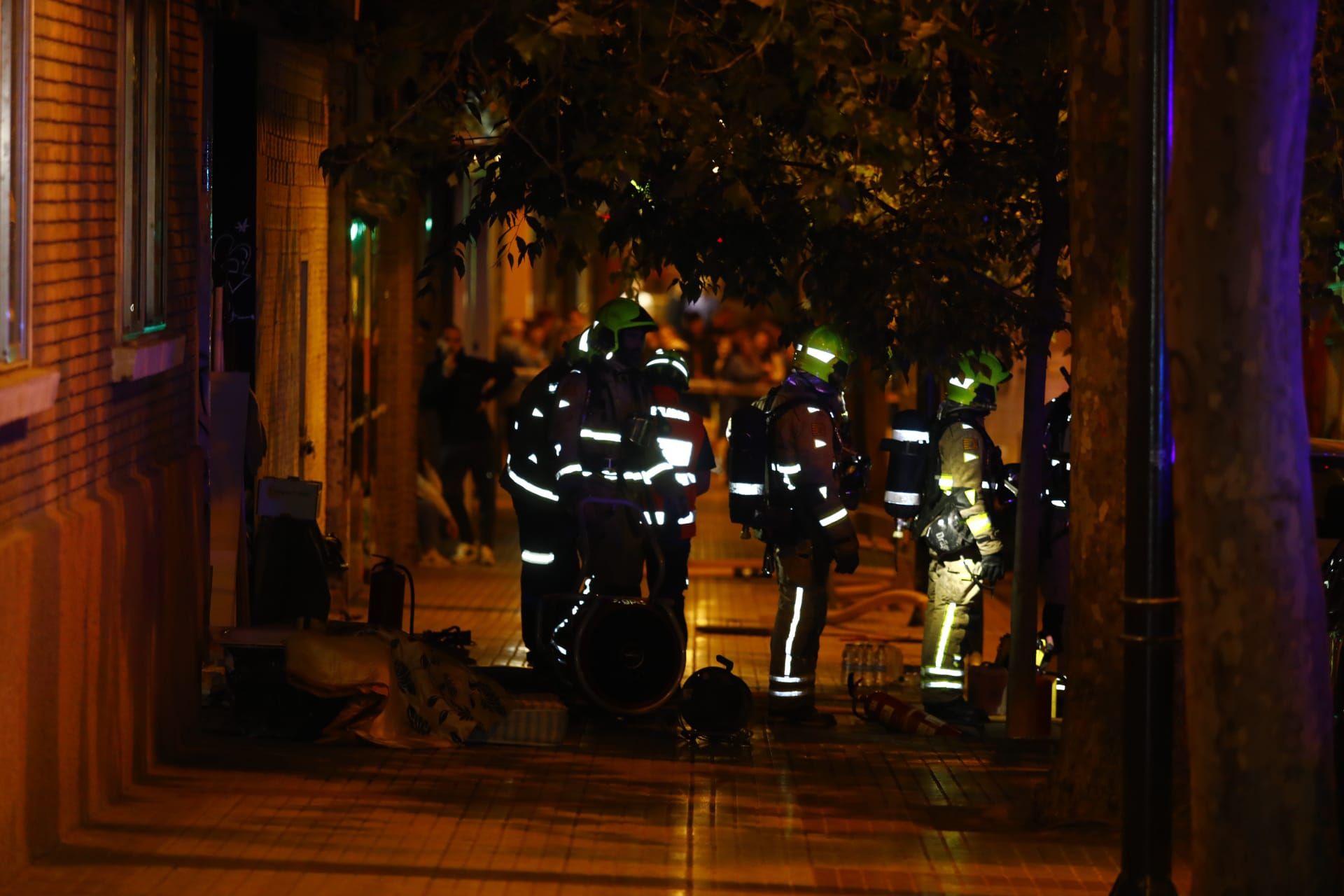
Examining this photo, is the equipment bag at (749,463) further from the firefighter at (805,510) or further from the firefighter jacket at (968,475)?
the firefighter jacket at (968,475)

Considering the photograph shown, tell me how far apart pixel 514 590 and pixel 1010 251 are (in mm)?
5911

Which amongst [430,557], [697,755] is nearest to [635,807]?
[697,755]

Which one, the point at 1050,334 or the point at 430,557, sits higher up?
the point at 1050,334

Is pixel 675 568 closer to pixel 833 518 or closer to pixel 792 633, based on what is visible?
pixel 792 633

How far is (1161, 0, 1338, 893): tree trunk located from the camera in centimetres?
593

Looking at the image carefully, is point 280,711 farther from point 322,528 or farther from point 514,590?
point 514,590

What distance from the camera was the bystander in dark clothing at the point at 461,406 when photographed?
17594 mm

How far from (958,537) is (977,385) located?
82 centimetres

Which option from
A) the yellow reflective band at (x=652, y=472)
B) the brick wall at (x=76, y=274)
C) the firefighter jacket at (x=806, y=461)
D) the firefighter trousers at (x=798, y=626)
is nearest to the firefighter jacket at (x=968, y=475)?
the firefighter jacket at (x=806, y=461)

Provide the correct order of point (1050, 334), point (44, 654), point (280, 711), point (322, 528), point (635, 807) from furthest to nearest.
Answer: point (322, 528)
point (1050, 334)
point (280, 711)
point (635, 807)
point (44, 654)

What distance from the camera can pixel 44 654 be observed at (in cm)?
705

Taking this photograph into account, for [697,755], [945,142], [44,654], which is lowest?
[697,755]

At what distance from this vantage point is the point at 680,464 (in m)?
12.0

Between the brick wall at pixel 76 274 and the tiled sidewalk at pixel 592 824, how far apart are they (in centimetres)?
127
